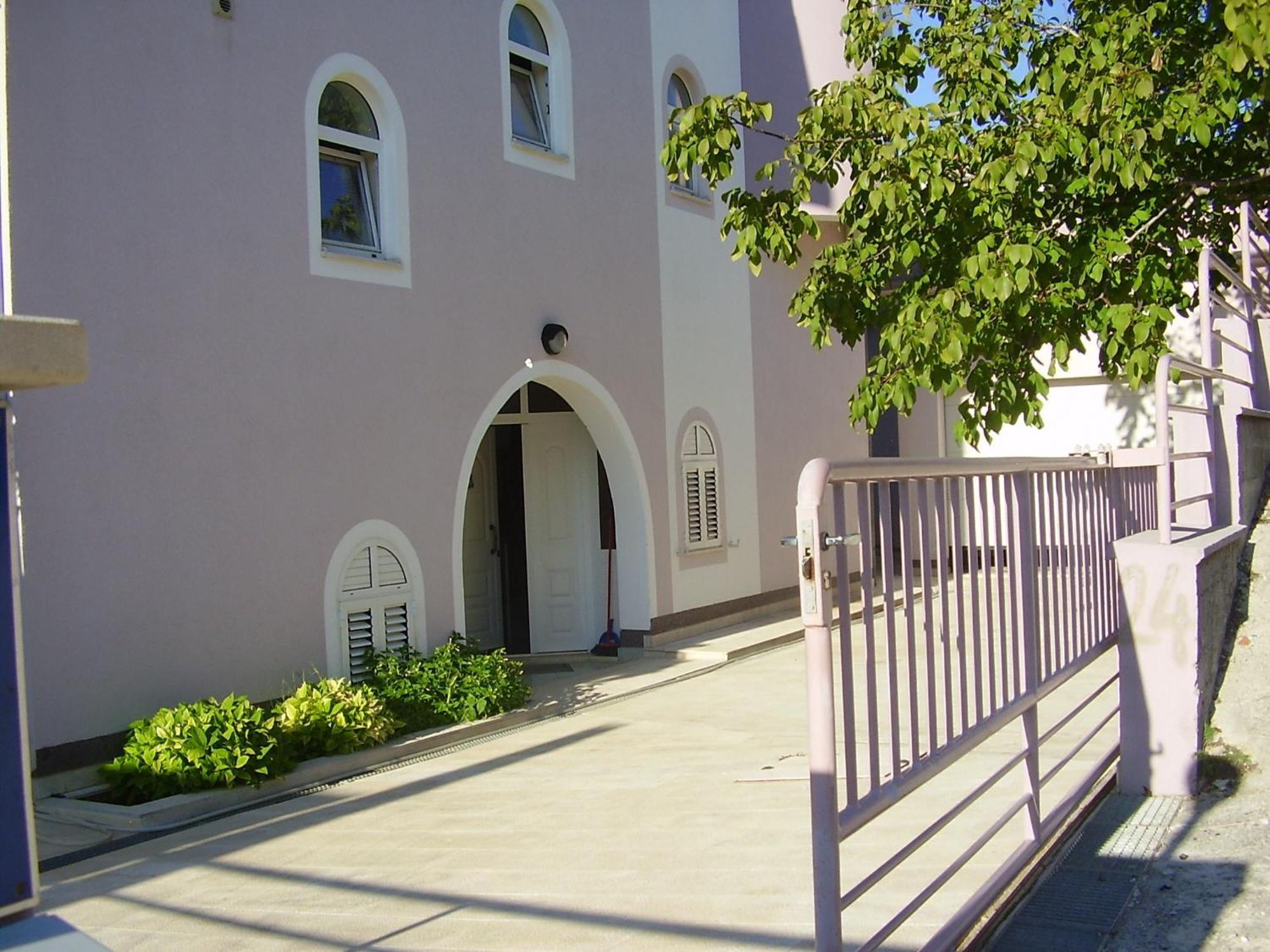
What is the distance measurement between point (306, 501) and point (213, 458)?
2.71 feet

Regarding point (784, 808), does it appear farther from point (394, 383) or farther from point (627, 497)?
point (627, 497)

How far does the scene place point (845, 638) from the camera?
10.1 feet

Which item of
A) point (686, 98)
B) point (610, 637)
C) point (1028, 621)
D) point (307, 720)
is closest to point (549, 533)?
point (610, 637)

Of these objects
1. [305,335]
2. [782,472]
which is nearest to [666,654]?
[782,472]

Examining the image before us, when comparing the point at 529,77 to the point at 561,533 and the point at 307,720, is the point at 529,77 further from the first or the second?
the point at 307,720

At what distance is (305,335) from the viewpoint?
8.93m

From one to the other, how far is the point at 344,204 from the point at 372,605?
304cm

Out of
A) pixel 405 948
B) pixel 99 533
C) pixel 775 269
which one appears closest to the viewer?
pixel 405 948

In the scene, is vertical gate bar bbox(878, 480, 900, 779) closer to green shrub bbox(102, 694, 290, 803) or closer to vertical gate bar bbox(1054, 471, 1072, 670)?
vertical gate bar bbox(1054, 471, 1072, 670)

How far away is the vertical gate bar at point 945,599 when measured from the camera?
144 inches

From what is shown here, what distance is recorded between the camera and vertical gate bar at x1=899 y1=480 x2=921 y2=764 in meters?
3.43

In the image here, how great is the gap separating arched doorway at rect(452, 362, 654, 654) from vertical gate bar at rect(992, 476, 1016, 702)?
842 centimetres

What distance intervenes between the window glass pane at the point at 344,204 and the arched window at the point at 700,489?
188 inches

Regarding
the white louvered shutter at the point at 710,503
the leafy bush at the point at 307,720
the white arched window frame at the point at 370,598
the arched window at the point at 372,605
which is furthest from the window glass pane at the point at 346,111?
the white louvered shutter at the point at 710,503
